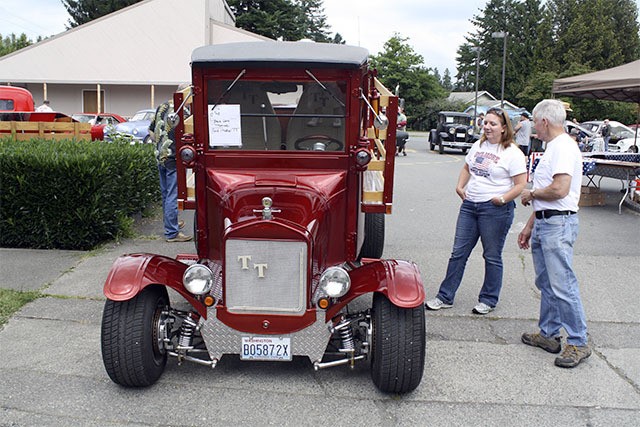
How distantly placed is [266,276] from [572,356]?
2370 mm

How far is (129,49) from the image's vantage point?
30156mm

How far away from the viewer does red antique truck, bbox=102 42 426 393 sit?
3.71 meters

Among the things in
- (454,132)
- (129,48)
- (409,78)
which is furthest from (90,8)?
(454,132)

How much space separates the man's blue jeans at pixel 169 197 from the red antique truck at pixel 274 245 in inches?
100

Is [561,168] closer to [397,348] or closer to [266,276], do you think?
[397,348]

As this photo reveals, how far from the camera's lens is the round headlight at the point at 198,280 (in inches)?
147

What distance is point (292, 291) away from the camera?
12.1ft

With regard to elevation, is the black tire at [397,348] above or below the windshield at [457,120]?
below

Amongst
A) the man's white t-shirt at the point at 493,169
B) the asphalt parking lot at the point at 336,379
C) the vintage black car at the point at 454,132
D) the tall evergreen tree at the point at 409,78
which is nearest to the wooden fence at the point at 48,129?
the asphalt parking lot at the point at 336,379

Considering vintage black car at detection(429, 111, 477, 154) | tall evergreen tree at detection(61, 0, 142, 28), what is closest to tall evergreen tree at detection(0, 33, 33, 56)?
tall evergreen tree at detection(61, 0, 142, 28)

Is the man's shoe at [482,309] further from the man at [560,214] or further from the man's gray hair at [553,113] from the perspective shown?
the man's gray hair at [553,113]

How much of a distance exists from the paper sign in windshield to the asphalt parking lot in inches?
A: 61.8

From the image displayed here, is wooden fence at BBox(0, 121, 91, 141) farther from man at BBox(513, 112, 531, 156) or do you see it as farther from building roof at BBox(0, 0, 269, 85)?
building roof at BBox(0, 0, 269, 85)

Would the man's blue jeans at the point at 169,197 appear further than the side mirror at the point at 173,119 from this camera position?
Yes
